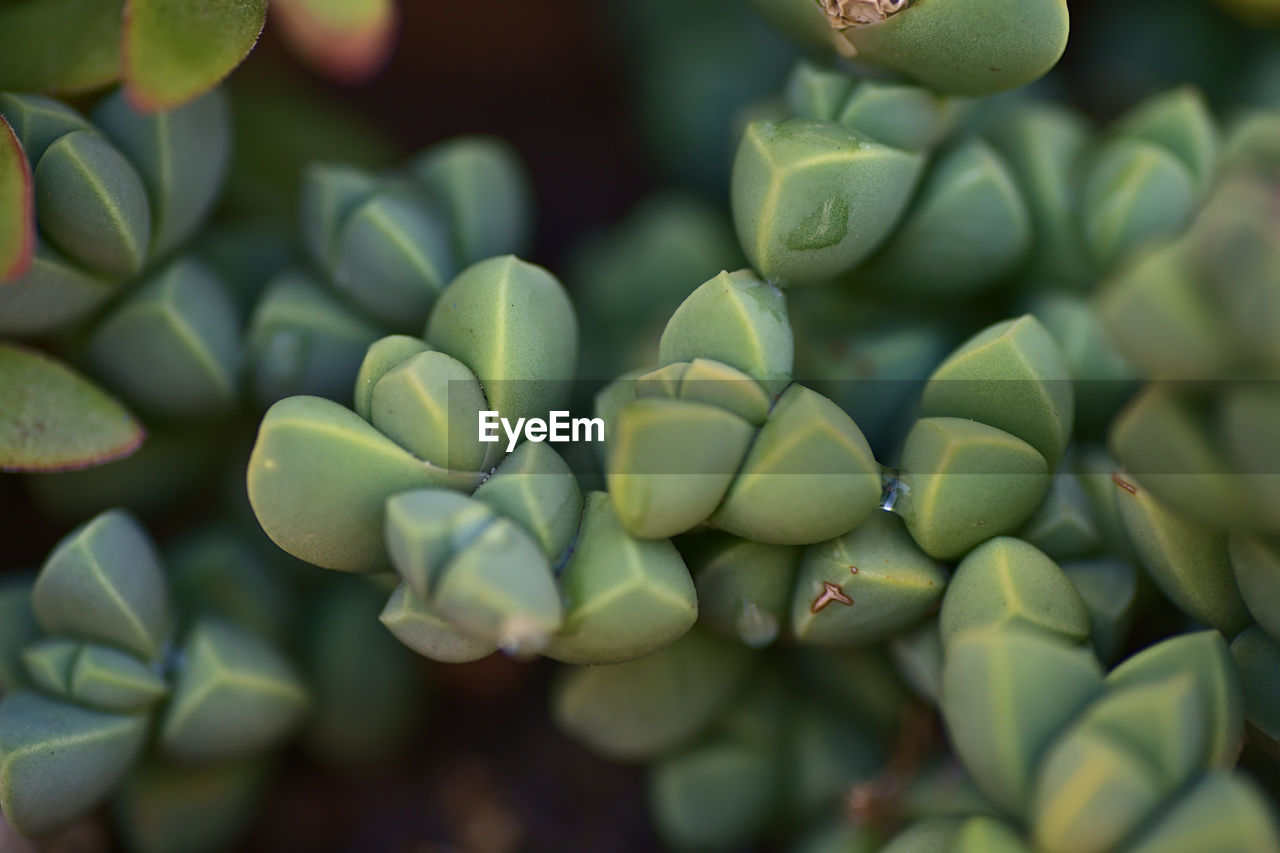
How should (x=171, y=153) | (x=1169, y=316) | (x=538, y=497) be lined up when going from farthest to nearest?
(x=171, y=153) < (x=538, y=497) < (x=1169, y=316)

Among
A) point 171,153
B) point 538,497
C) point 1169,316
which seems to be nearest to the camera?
point 1169,316

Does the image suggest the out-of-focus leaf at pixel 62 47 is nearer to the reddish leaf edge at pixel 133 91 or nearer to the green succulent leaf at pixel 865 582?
the reddish leaf edge at pixel 133 91

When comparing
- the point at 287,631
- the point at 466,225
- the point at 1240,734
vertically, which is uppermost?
the point at 466,225

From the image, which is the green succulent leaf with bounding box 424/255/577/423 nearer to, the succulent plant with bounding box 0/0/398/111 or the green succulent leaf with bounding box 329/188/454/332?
the green succulent leaf with bounding box 329/188/454/332

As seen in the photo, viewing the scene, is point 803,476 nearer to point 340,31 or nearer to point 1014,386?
point 1014,386

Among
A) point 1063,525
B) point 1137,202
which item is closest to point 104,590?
point 1063,525

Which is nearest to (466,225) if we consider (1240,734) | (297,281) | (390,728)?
(297,281)

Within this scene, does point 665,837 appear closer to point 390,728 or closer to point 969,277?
point 390,728
